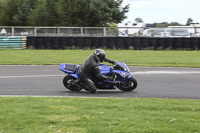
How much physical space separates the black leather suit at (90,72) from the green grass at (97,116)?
1416 mm

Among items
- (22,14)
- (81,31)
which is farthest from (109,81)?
(22,14)

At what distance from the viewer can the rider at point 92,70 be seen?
9.66m

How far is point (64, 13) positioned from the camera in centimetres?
3859

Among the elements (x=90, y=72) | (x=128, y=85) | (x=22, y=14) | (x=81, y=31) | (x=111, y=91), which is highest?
(x=22, y=14)

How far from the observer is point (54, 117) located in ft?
21.4

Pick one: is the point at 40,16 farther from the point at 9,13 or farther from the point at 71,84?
the point at 71,84

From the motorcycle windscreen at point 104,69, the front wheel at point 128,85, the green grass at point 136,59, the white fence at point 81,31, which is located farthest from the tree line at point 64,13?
the motorcycle windscreen at point 104,69

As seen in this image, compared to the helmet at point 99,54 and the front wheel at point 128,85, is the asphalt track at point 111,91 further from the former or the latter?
the helmet at point 99,54

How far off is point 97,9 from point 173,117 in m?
33.2

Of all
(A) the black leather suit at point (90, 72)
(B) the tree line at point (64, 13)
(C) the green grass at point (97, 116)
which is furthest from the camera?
(B) the tree line at point (64, 13)

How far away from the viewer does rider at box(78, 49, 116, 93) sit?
31.7 feet

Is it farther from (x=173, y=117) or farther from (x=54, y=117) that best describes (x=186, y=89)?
(x=54, y=117)

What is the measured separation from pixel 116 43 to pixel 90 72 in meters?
15.0

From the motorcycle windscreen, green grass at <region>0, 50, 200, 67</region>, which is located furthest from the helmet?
green grass at <region>0, 50, 200, 67</region>
